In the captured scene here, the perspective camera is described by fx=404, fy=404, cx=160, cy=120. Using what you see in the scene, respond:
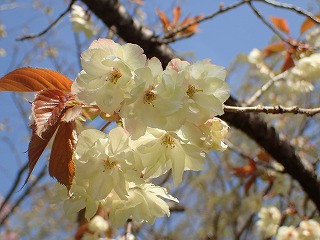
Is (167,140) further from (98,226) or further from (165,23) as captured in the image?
(165,23)

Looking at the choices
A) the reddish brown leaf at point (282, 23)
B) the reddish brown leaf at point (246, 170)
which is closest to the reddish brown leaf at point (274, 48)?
the reddish brown leaf at point (282, 23)

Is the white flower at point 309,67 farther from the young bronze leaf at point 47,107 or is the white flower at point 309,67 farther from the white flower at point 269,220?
the young bronze leaf at point 47,107

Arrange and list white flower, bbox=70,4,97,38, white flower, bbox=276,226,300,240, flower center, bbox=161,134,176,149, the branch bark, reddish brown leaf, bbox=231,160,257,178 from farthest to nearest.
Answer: white flower, bbox=70,4,97,38 → reddish brown leaf, bbox=231,160,257,178 → white flower, bbox=276,226,300,240 → the branch bark → flower center, bbox=161,134,176,149

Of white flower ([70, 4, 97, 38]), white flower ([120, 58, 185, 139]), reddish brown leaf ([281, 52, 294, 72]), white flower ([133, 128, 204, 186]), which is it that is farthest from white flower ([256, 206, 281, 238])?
white flower ([120, 58, 185, 139])

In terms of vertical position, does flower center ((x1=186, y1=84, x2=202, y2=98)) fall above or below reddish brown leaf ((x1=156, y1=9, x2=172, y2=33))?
above

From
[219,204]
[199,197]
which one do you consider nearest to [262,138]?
[219,204]

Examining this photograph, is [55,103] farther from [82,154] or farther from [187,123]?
[187,123]

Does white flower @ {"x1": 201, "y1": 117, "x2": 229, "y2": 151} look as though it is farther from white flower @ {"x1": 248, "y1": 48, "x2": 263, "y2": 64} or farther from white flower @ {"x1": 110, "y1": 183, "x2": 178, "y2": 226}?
white flower @ {"x1": 248, "y1": 48, "x2": 263, "y2": 64}
